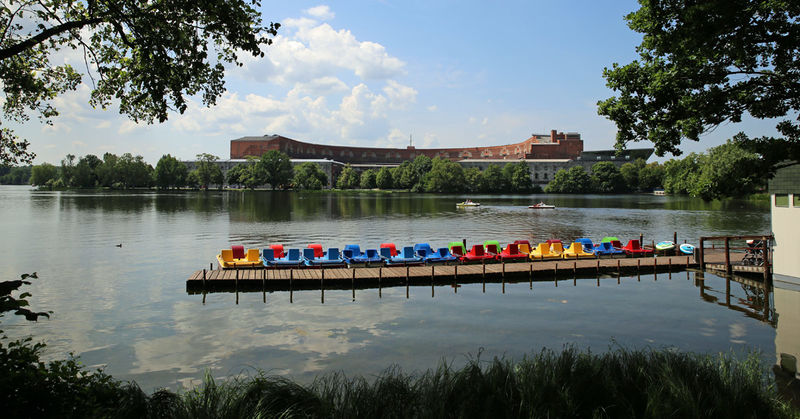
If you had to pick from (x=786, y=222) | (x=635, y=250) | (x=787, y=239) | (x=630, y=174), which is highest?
(x=630, y=174)

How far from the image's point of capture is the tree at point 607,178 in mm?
150625

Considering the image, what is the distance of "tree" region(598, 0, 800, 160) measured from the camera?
8836 millimetres

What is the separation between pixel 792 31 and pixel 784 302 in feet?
43.2

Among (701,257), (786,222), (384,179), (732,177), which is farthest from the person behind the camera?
(384,179)

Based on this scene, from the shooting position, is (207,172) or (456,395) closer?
(456,395)

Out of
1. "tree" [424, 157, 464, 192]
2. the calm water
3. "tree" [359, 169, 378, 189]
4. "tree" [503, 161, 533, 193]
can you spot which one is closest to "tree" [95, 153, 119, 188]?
"tree" [359, 169, 378, 189]

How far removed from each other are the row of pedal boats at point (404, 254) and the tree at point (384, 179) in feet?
441

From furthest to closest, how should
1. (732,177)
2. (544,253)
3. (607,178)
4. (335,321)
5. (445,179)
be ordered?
(445,179) < (607,178) < (544,253) < (335,321) < (732,177)

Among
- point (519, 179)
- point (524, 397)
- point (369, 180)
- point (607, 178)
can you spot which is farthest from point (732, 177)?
point (369, 180)

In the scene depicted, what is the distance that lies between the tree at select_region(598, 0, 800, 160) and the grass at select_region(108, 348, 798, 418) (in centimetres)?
481

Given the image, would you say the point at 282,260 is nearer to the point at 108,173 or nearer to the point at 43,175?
the point at 108,173

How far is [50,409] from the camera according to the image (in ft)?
18.7

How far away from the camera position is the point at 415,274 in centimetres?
2186

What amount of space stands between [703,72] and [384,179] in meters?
152
